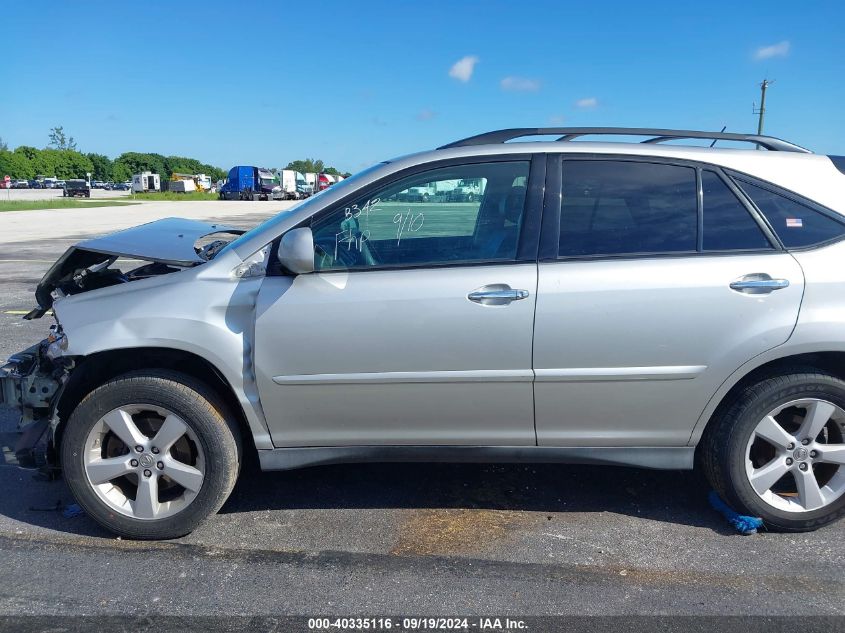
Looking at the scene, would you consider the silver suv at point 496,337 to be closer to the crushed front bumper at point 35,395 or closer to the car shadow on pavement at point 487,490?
the crushed front bumper at point 35,395

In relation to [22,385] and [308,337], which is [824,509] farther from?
[22,385]

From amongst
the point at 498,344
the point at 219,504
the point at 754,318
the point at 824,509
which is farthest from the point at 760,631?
the point at 219,504

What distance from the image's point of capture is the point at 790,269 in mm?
3029

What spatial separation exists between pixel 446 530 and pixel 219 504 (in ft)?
3.55

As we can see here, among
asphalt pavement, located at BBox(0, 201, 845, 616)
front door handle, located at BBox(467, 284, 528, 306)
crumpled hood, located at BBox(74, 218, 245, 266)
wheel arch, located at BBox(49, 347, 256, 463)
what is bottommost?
asphalt pavement, located at BBox(0, 201, 845, 616)

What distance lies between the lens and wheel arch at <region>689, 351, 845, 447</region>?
3.09 m

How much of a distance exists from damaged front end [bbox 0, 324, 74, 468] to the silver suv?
0.08 feet

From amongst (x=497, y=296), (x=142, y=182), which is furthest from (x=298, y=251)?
(x=142, y=182)

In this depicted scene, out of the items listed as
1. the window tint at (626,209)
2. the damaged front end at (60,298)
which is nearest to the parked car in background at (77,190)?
the damaged front end at (60,298)

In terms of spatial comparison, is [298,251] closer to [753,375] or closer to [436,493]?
[436,493]

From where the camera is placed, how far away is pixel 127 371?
3.17 meters

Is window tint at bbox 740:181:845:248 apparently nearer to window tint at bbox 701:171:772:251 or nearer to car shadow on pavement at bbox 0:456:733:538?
window tint at bbox 701:171:772:251

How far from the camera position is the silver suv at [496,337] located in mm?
2988

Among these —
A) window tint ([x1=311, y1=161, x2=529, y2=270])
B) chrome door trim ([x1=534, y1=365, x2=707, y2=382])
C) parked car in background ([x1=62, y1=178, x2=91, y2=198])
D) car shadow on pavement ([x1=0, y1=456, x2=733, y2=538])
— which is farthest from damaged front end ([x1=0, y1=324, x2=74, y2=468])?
parked car in background ([x1=62, y1=178, x2=91, y2=198])
